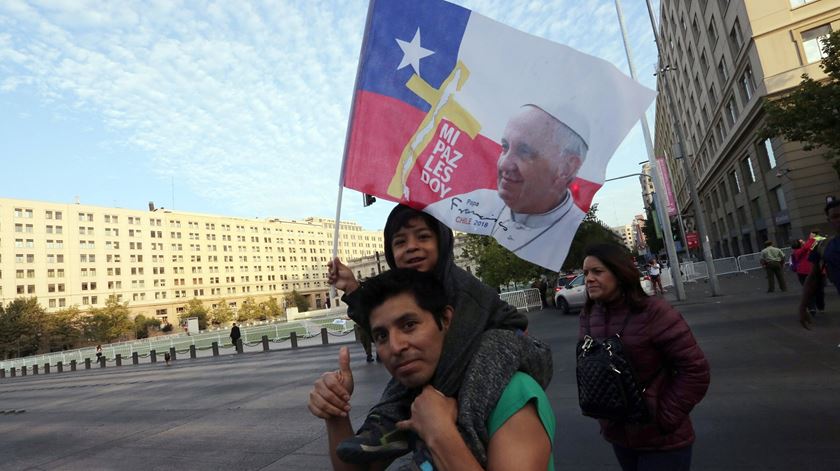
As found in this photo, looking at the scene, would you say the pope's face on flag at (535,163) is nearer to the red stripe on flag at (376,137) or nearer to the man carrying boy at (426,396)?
the red stripe on flag at (376,137)

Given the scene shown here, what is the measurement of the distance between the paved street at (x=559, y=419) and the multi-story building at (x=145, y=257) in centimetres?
5320

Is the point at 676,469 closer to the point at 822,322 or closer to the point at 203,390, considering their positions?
the point at 822,322

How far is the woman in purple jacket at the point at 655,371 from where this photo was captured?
2197mm

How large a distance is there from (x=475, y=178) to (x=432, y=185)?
27cm

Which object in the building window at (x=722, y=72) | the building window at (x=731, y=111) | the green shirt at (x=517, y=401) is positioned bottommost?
the green shirt at (x=517, y=401)

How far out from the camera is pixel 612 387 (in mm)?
2178

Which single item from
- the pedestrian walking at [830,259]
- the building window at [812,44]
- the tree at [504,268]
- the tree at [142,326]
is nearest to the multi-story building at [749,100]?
the building window at [812,44]

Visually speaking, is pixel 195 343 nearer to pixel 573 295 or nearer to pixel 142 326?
pixel 573 295

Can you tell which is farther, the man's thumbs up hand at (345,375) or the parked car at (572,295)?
the parked car at (572,295)

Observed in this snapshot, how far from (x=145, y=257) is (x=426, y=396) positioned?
113 meters

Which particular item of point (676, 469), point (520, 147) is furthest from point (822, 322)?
point (520, 147)

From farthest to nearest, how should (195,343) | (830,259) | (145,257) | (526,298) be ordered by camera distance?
(145,257) < (195,343) < (526,298) < (830,259)

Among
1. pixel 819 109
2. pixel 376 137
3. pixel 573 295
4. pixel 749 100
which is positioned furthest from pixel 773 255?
pixel 749 100

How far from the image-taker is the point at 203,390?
12297mm
